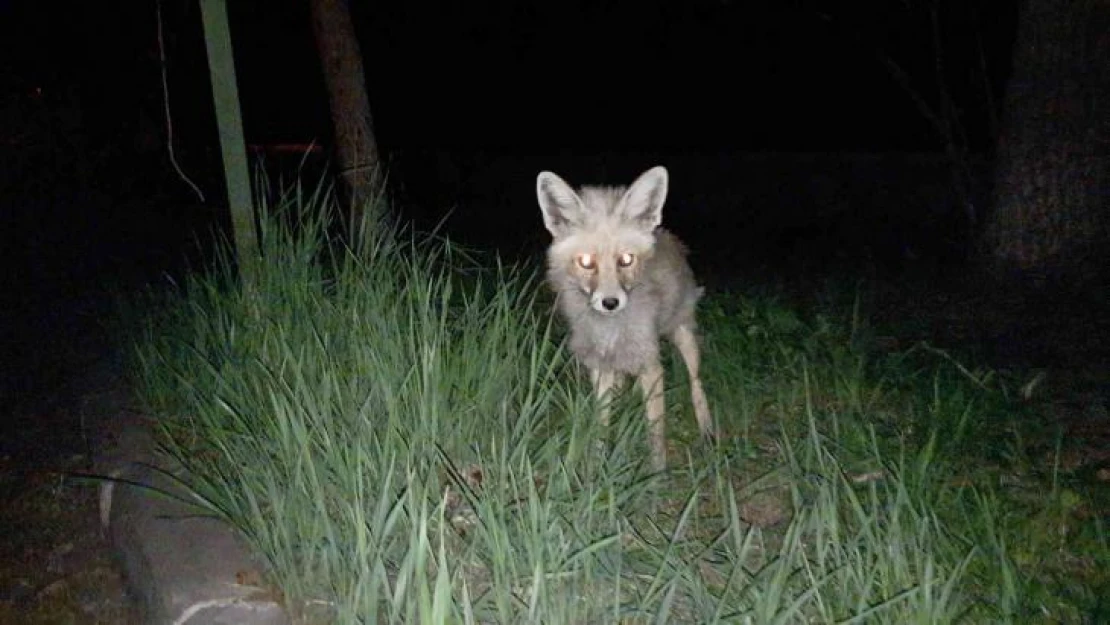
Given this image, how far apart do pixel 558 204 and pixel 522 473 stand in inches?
59.2

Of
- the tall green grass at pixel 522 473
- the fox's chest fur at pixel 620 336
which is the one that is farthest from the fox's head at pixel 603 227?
the tall green grass at pixel 522 473

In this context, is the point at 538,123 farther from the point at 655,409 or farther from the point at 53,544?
the point at 53,544

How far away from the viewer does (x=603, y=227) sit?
443cm

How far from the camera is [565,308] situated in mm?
4680

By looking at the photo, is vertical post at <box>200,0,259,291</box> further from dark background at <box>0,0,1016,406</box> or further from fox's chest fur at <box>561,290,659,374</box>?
dark background at <box>0,0,1016,406</box>

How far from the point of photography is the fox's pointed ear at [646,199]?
172 inches

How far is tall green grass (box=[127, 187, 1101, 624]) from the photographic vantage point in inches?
109

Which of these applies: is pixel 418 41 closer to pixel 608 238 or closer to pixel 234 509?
pixel 608 238

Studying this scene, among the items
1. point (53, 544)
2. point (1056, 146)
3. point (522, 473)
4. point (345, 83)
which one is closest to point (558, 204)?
point (522, 473)

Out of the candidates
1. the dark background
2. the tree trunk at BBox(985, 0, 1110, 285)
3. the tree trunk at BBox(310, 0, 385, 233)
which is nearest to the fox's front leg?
the tree trunk at BBox(310, 0, 385, 233)

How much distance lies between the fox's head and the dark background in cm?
333

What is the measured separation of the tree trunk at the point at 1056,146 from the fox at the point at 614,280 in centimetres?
293

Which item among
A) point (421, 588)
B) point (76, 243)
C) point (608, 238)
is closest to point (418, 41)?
point (76, 243)

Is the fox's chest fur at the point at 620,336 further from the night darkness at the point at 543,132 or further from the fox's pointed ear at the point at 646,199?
the night darkness at the point at 543,132
